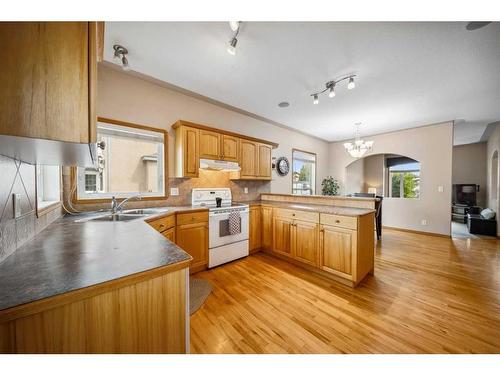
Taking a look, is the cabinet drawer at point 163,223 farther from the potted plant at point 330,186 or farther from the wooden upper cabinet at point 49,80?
the potted plant at point 330,186

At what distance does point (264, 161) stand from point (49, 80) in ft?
10.8

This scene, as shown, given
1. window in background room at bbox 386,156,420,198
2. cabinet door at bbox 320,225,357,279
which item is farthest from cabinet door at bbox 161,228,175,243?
window in background room at bbox 386,156,420,198

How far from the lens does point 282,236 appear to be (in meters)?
2.90

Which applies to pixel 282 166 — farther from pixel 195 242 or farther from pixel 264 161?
pixel 195 242

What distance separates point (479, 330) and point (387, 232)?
11.9 feet

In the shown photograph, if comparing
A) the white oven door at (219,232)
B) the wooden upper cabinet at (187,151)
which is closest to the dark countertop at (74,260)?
the white oven door at (219,232)

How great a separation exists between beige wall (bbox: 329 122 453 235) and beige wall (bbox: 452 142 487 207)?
380 centimetres

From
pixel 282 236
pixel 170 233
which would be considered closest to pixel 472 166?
pixel 282 236

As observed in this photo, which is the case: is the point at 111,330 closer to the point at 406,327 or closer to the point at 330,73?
the point at 406,327

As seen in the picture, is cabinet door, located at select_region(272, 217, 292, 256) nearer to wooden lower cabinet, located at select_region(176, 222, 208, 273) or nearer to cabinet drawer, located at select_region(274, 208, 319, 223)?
cabinet drawer, located at select_region(274, 208, 319, 223)

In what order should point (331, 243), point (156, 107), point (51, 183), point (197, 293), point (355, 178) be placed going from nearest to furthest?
1. point (51, 183)
2. point (197, 293)
3. point (331, 243)
4. point (156, 107)
5. point (355, 178)

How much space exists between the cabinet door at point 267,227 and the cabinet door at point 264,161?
0.78 metres
